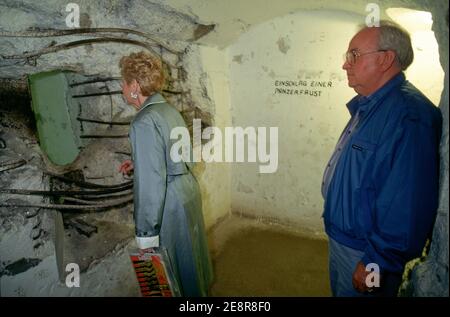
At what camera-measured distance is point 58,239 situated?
195cm

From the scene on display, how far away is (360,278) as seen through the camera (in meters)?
1.36

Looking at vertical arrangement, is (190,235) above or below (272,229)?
above

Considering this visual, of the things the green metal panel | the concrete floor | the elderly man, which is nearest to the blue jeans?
the elderly man

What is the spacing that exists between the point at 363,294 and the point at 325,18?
7.99ft

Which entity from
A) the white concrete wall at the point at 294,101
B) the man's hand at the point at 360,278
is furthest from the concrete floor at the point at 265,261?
the man's hand at the point at 360,278

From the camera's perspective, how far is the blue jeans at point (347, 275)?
1.37m

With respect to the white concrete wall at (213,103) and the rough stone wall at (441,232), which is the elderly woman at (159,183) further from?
the rough stone wall at (441,232)

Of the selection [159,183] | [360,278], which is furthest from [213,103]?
[360,278]

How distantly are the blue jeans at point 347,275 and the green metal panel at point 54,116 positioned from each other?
190 centimetres

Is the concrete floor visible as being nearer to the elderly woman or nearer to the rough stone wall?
the elderly woman

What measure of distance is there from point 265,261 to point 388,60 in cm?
217

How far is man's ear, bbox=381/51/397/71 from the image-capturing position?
139 cm
